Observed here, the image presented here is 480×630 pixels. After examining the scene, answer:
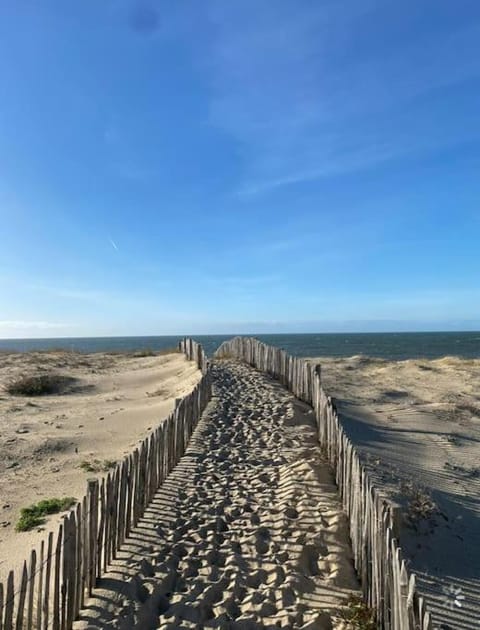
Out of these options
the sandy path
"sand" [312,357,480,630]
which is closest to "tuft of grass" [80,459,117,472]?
the sandy path

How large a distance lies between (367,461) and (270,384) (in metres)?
5.88

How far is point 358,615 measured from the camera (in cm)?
397

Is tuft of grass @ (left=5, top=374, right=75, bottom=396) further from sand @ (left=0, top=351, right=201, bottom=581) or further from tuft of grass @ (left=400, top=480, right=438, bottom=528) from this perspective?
tuft of grass @ (left=400, top=480, right=438, bottom=528)

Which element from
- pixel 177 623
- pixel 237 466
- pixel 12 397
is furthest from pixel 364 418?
pixel 12 397

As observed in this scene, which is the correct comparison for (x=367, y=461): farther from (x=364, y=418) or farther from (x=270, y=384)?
(x=270, y=384)

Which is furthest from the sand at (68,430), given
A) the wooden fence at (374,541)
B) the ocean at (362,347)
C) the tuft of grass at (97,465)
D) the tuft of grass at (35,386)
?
the ocean at (362,347)

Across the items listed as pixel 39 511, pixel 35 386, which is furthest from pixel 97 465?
pixel 35 386

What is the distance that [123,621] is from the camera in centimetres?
367

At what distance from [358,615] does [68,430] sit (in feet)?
23.9

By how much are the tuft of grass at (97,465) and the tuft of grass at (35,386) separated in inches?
282

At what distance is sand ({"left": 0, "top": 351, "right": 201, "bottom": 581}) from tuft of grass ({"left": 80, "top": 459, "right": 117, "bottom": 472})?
24 mm

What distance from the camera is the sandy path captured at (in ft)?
12.8

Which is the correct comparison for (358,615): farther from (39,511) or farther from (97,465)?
(97,465)

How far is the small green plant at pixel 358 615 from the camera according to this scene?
3.83 m
